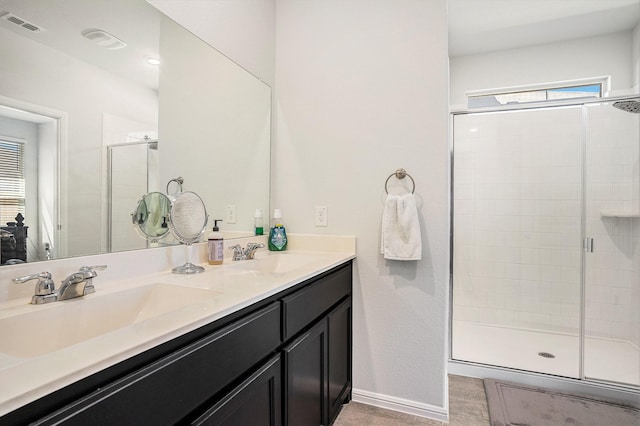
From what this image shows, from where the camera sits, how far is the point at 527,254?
2828mm

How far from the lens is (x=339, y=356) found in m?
1.72

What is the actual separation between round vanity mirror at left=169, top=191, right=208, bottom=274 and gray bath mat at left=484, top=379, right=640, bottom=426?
1672 millimetres

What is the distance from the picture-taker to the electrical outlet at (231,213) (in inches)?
69.1

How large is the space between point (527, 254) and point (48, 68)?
3.19 metres

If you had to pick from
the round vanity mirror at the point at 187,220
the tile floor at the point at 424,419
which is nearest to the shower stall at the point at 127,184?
the round vanity mirror at the point at 187,220

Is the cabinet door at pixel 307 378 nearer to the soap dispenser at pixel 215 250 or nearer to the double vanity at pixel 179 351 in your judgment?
the double vanity at pixel 179 351

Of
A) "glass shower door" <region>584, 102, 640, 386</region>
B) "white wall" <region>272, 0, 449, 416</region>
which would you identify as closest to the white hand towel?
"white wall" <region>272, 0, 449, 416</region>

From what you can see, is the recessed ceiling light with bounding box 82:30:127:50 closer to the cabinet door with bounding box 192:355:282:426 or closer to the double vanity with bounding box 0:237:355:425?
the double vanity with bounding box 0:237:355:425

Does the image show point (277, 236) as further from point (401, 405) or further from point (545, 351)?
point (545, 351)

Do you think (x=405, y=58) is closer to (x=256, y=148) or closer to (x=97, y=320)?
(x=256, y=148)

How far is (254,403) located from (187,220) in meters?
0.76

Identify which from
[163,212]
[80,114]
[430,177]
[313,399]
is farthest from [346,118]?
[313,399]

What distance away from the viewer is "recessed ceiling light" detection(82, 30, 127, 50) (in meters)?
1.11

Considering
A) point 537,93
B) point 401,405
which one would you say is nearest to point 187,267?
point 401,405
